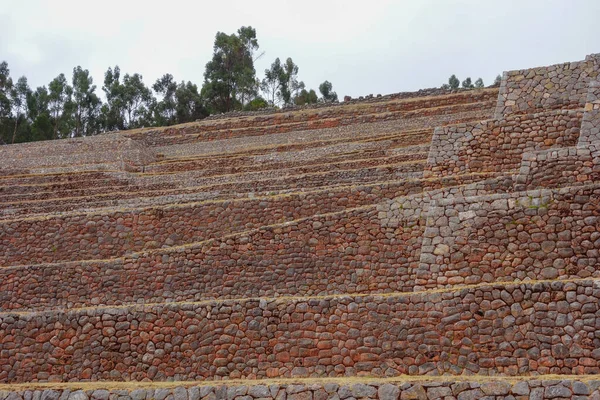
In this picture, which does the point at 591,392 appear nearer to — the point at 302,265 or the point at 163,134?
the point at 302,265

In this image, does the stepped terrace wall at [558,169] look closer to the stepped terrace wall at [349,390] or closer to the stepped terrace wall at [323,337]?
the stepped terrace wall at [323,337]

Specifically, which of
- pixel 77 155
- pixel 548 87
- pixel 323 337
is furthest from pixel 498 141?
pixel 77 155

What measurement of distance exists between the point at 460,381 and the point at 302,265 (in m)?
6.06

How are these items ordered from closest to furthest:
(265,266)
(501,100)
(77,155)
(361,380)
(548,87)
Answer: (361,380) → (265,266) → (548,87) → (501,100) → (77,155)

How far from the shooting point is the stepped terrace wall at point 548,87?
18.5 metres

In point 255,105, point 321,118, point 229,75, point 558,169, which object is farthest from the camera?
point 229,75

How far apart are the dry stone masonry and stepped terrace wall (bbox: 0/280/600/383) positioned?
0.02m

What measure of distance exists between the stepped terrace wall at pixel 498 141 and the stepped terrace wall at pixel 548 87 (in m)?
2.79

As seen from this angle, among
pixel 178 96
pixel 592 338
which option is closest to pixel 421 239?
pixel 592 338

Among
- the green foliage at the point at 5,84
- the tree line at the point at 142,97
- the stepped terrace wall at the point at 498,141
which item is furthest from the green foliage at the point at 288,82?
the stepped terrace wall at the point at 498,141

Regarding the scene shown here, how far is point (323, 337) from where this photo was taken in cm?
1095

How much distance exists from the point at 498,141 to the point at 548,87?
3942 mm

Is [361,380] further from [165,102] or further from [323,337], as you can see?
[165,102]

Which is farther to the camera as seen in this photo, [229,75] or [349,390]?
[229,75]
